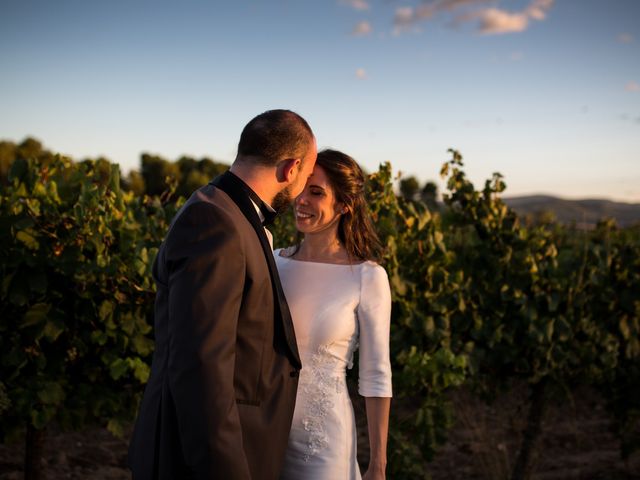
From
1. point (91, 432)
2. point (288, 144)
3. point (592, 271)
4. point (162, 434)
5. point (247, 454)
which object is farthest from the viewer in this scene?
point (91, 432)

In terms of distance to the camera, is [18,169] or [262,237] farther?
[18,169]

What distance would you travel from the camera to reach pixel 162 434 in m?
1.87

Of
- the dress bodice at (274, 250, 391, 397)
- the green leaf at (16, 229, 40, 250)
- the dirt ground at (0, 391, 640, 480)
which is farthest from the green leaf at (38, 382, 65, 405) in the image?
the dress bodice at (274, 250, 391, 397)

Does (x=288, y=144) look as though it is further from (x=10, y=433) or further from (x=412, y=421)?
(x=10, y=433)

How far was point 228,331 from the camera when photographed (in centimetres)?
179

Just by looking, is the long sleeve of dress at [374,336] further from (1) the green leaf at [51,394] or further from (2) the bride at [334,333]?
(1) the green leaf at [51,394]

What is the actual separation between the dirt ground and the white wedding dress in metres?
2.87

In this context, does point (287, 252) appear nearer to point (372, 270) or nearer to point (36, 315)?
point (372, 270)

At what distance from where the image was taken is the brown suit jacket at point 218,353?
1.73m

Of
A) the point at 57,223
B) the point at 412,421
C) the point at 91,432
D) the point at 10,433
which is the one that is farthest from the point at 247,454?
the point at 91,432

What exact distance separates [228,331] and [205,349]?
0.10 m

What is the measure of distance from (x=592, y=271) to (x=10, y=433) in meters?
4.85

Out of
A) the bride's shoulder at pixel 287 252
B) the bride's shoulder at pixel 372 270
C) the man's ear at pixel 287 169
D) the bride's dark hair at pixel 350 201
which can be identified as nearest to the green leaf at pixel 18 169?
the bride's shoulder at pixel 287 252

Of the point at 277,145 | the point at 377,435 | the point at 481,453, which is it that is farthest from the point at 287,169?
the point at 481,453
